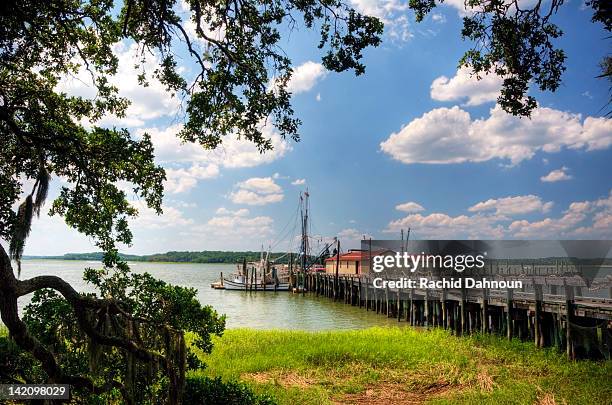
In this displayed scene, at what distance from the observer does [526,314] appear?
2189cm

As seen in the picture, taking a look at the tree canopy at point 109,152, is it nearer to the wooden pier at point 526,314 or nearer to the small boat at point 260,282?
the wooden pier at point 526,314

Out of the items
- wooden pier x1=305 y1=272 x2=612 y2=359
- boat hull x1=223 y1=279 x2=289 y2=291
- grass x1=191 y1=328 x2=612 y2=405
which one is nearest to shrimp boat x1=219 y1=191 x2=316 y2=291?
boat hull x1=223 y1=279 x2=289 y2=291

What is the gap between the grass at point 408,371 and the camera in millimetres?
12656

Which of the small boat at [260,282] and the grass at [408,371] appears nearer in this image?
the grass at [408,371]

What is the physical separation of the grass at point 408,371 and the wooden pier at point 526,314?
3.68 ft

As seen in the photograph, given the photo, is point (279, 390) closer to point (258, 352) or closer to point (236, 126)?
point (258, 352)

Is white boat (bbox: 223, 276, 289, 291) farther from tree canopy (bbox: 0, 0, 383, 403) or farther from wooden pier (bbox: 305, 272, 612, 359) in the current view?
tree canopy (bbox: 0, 0, 383, 403)

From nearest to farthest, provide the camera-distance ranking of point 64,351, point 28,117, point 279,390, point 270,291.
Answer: point 64,351
point 28,117
point 279,390
point 270,291

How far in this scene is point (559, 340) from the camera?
62.3 ft

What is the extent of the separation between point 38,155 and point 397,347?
14.5 m

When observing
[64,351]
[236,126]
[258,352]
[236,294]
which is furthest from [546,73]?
[236,294]

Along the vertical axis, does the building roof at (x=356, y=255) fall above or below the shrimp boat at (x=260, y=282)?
above

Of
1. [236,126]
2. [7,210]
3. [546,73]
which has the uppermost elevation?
[546,73]

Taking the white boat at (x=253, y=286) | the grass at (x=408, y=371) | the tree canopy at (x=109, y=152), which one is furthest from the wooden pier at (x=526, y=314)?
the white boat at (x=253, y=286)
